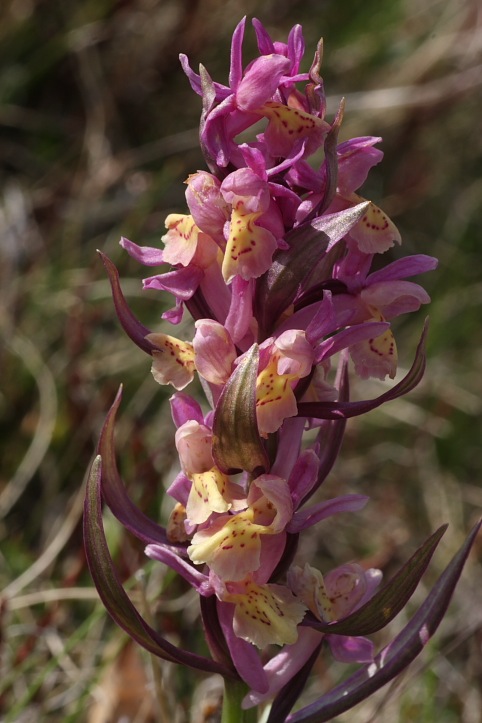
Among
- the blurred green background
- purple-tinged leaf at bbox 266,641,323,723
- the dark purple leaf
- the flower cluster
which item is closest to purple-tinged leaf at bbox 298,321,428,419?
the flower cluster

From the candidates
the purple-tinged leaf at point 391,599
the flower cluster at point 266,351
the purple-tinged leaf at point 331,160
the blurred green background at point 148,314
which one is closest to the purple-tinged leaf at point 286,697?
the flower cluster at point 266,351

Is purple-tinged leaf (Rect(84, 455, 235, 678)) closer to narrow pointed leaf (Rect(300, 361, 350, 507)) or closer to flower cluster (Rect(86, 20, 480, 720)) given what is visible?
flower cluster (Rect(86, 20, 480, 720))

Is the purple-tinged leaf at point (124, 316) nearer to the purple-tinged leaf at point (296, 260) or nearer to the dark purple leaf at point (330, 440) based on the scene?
the purple-tinged leaf at point (296, 260)

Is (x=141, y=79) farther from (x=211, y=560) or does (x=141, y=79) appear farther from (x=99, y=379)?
(x=211, y=560)

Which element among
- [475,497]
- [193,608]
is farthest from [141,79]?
[193,608]

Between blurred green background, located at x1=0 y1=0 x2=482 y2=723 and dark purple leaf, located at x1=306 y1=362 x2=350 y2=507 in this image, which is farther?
blurred green background, located at x1=0 y1=0 x2=482 y2=723

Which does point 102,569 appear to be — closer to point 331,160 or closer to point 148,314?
point 331,160
